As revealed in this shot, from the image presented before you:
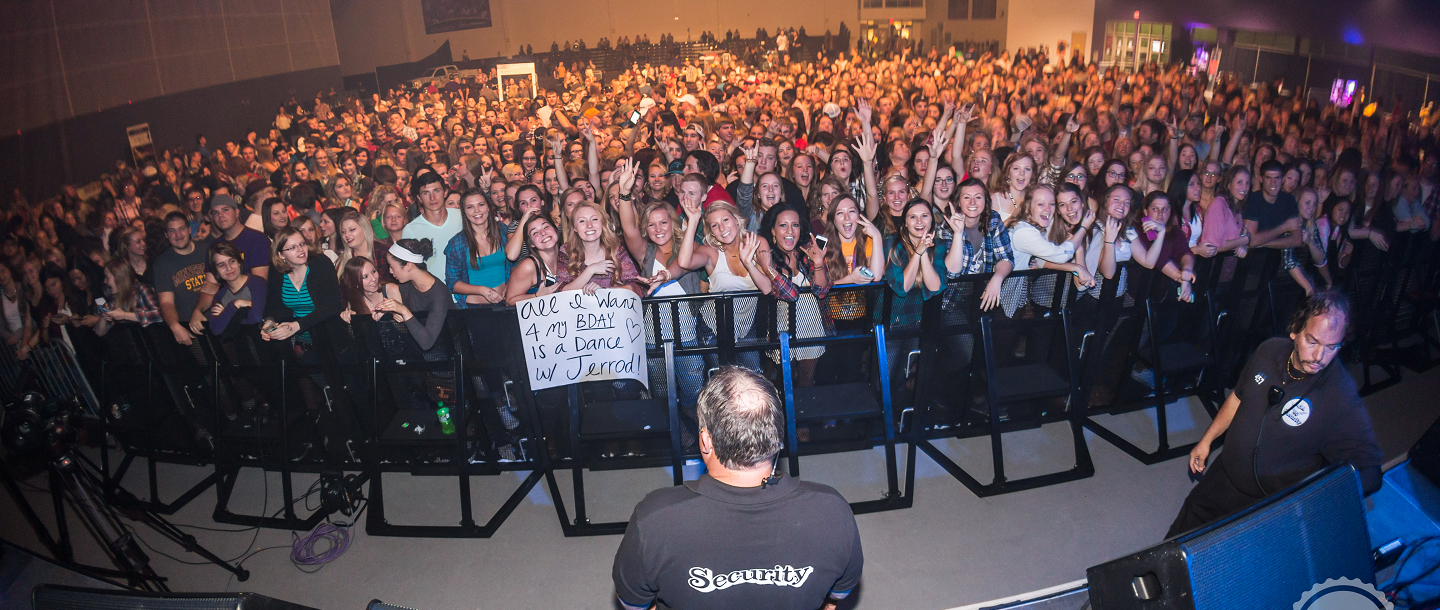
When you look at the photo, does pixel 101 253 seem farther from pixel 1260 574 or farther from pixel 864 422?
pixel 1260 574

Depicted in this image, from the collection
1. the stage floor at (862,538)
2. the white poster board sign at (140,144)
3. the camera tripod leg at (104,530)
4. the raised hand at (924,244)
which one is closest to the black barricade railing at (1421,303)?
the stage floor at (862,538)

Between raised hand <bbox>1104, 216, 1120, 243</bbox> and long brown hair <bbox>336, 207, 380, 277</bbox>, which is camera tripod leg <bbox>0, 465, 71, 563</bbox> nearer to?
long brown hair <bbox>336, 207, 380, 277</bbox>

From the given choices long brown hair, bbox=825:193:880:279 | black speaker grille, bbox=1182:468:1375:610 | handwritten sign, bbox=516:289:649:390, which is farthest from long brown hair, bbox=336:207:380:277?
black speaker grille, bbox=1182:468:1375:610

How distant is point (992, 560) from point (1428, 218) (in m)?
4.88

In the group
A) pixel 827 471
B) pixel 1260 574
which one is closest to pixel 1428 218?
pixel 827 471

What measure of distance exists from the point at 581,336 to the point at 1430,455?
4140 mm

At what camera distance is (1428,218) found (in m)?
5.38

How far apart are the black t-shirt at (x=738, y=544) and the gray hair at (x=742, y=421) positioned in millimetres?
91

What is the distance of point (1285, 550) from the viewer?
188cm

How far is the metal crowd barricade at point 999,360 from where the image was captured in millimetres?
4270

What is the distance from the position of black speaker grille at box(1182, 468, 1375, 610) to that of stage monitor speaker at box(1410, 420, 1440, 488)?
1.46m

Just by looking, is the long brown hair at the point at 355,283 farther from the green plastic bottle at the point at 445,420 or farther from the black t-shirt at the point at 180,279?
the black t-shirt at the point at 180,279

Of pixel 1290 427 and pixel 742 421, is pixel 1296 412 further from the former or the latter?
pixel 742 421

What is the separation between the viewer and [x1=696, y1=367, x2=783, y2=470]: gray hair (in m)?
1.91
